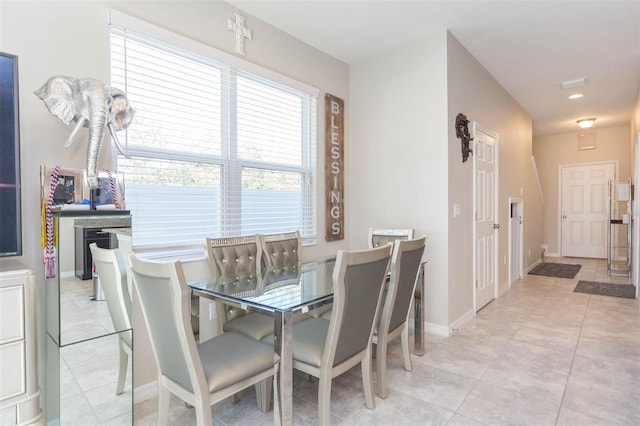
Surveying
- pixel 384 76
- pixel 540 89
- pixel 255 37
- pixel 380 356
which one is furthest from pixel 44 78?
pixel 540 89

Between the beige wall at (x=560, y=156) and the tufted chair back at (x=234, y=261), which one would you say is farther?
the beige wall at (x=560, y=156)

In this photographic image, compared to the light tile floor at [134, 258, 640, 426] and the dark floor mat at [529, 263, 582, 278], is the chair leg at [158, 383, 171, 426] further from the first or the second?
the dark floor mat at [529, 263, 582, 278]

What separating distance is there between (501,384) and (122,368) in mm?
2326

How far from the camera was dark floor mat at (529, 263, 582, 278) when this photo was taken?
18.7ft

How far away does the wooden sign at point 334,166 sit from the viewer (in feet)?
12.1

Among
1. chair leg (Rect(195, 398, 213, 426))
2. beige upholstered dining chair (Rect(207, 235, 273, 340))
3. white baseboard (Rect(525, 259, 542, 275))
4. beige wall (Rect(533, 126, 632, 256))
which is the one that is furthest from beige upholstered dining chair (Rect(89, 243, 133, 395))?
beige wall (Rect(533, 126, 632, 256))

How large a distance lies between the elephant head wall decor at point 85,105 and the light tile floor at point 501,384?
5.10ft

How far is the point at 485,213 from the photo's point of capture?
403 cm

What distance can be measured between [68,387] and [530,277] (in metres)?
5.98

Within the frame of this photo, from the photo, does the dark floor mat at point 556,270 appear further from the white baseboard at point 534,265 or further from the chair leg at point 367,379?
the chair leg at point 367,379

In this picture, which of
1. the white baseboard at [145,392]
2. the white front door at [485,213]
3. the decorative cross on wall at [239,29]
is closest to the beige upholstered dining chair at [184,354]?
the white baseboard at [145,392]

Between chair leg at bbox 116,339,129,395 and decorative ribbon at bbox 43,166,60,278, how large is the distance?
1.69ft

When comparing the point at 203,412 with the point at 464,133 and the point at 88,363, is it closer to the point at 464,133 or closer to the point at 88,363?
the point at 88,363

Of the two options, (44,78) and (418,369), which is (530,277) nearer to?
(418,369)
